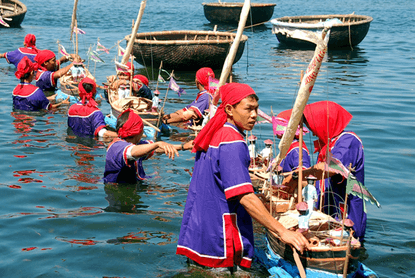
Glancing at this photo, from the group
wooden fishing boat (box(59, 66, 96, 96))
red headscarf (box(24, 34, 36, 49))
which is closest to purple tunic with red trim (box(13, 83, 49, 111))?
wooden fishing boat (box(59, 66, 96, 96))

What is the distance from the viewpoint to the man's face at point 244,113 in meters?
3.25

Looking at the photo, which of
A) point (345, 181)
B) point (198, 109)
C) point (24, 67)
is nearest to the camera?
point (345, 181)

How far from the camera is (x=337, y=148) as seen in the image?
3881 millimetres

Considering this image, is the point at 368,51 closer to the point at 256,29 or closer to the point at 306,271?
the point at 256,29

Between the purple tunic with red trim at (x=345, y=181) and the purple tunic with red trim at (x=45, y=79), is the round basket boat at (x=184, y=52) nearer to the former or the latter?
the purple tunic with red trim at (x=45, y=79)

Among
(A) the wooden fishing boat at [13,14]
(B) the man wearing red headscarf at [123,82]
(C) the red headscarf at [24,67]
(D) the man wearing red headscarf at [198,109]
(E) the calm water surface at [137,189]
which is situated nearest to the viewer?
(E) the calm water surface at [137,189]

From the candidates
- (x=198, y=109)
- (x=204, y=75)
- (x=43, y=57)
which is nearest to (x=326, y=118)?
(x=198, y=109)

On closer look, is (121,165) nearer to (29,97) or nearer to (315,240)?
(315,240)

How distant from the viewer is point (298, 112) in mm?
3559

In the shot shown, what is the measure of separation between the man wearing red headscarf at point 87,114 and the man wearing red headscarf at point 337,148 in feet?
14.6

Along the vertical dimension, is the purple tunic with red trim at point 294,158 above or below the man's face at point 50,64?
above

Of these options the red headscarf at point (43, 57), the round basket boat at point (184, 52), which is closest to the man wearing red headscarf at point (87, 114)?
the red headscarf at point (43, 57)

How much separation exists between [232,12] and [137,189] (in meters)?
20.8

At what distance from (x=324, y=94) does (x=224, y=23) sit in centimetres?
1558
